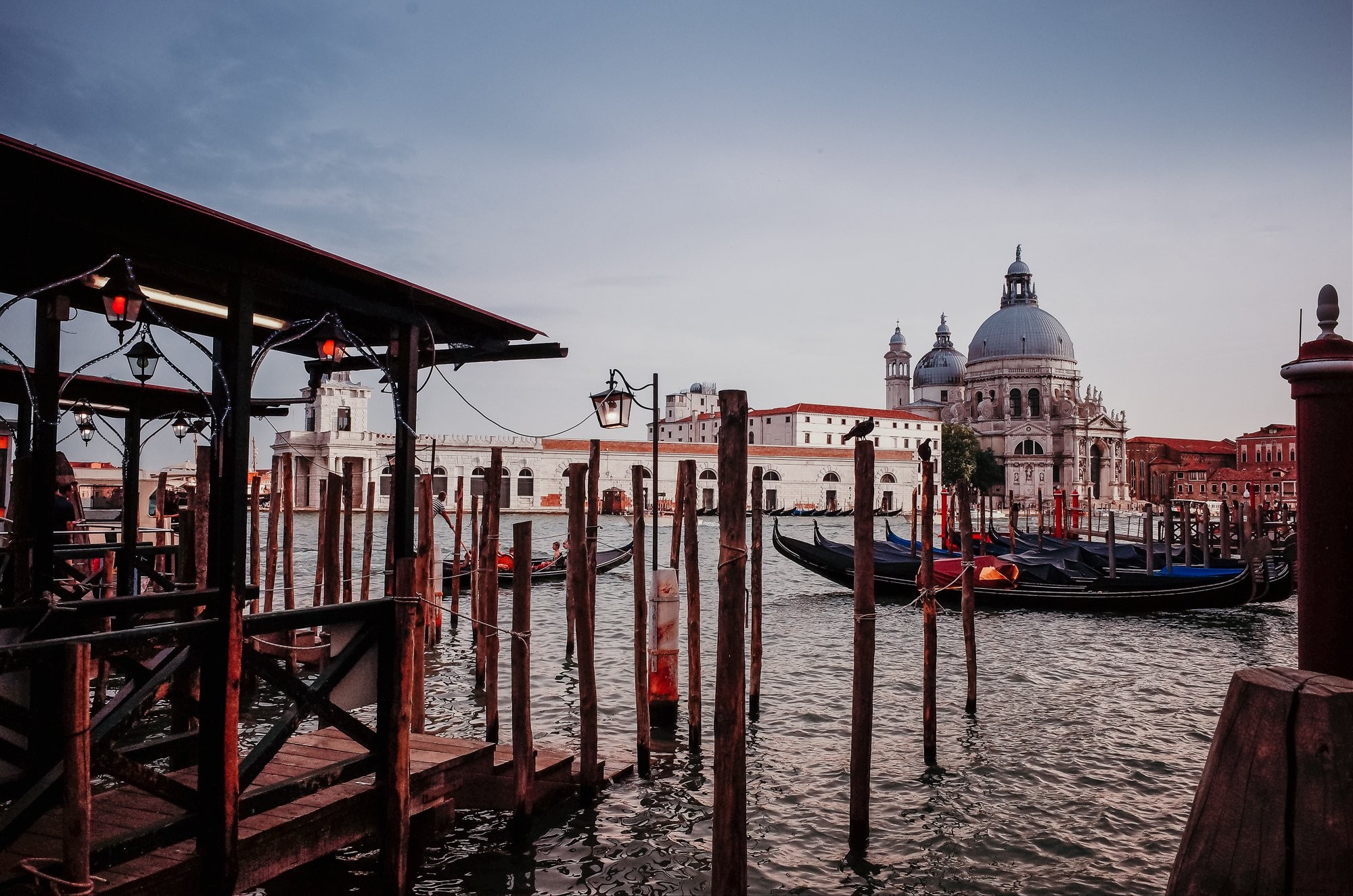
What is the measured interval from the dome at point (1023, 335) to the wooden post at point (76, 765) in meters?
62.1

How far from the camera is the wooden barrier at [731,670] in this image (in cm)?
301

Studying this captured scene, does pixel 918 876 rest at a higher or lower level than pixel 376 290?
lower

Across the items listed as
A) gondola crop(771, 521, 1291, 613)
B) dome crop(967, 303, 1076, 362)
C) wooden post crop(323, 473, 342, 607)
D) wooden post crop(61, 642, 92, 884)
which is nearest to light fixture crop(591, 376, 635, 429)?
wooden post crop(323, 473, 342, 607)

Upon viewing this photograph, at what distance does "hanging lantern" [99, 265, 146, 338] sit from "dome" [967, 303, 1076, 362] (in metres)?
61.4

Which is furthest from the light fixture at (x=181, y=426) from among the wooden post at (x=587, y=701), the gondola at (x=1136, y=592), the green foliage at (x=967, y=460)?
the green foliage at (x=967, y=460)

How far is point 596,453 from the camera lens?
25.4ft

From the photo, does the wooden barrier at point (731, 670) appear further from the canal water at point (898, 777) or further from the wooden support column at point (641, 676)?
the wooden support column at point (641, 676)

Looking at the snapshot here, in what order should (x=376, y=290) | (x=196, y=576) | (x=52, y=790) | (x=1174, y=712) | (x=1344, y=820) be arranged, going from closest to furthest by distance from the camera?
(x=1344, y=820)
(x=52, y=790)
(x=376, y=290)
(x=196, y=576)
(x=1174, y=712)

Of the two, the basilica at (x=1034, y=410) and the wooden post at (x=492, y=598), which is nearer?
the wooden post at (x=492, y=598)

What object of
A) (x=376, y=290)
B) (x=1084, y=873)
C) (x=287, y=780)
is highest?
(x=376, y=290)

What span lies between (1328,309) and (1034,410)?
62.0 metres

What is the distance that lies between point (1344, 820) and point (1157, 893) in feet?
11.3

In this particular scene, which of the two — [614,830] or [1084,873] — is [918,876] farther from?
[614,830]

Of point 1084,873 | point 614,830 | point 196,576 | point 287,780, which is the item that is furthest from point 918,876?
point 196,576
